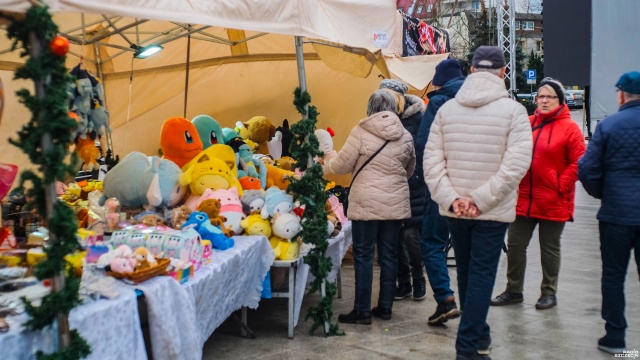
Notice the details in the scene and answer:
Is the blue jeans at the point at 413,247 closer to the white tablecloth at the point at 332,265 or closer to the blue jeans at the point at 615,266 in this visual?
the white tablecloth at the point at 332,265

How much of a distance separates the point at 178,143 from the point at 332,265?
5.57 feet

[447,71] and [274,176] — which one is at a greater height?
[447,71]

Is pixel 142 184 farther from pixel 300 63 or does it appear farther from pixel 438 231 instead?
pixel 438 231

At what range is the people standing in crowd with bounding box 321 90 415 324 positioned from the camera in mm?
5762

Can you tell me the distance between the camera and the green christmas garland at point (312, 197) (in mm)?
5559

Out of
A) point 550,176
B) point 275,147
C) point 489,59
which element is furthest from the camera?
point 275,147

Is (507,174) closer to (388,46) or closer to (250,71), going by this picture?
(388,46)

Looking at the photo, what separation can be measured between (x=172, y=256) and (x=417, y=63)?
5392 millimetres

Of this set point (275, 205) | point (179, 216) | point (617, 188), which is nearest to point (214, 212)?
point (179, 216)

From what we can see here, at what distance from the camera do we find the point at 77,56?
852cm

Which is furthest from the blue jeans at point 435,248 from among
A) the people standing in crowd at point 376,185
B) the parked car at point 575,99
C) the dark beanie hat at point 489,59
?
the parked car at point 575,99

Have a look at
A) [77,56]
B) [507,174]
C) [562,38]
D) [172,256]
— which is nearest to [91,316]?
[172,256]

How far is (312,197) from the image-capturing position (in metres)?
5.59

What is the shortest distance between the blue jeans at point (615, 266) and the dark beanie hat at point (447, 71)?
168 cm
